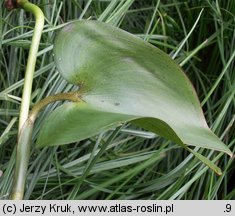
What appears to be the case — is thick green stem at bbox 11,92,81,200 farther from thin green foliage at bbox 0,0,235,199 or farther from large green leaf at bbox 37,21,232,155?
thin green foliage at bbox 0,0,235,199

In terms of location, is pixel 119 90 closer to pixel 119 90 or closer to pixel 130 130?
pixel 119 90

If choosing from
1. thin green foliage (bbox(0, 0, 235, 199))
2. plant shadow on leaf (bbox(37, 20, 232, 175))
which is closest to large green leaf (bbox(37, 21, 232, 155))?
plant shadow on leaf (bbox(37, 20, 232, 175))

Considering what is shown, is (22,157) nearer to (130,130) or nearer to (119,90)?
(119,90)

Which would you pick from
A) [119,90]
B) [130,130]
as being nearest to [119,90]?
[119,90]

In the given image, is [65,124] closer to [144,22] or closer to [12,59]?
[12,59]

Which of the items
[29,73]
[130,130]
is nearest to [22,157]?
[29,73]

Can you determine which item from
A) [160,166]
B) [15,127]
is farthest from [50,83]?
[160,166]

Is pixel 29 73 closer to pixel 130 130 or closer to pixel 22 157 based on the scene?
pixel 22 157

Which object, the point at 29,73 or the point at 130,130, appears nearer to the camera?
the point at 29,73

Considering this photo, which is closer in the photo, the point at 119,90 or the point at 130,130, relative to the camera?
the point at 119,90
